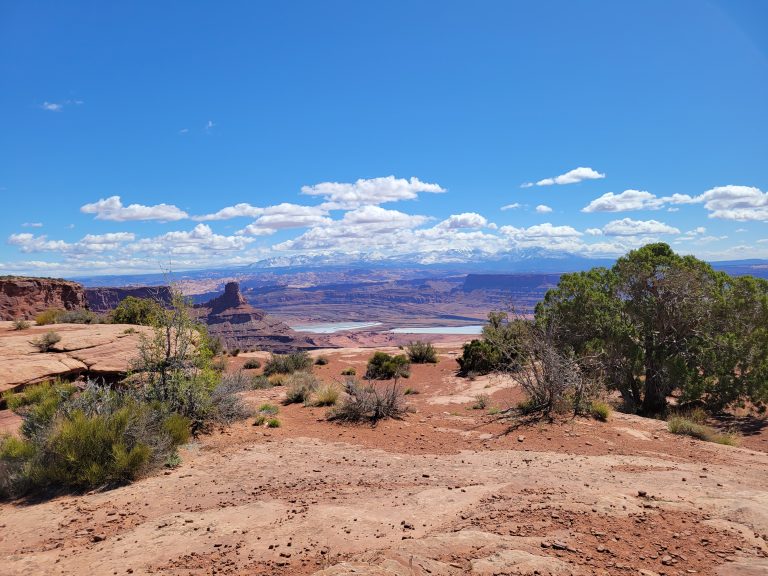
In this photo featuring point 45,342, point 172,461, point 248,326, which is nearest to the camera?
point 172,461

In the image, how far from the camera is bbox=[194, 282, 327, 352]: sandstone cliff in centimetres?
7994

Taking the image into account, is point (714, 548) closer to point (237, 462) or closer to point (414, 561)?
point (414, 561)

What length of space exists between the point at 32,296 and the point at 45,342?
2388cm

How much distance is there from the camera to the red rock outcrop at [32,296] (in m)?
30.2

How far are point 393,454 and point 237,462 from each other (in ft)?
9.16

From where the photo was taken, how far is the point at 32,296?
31734 mm

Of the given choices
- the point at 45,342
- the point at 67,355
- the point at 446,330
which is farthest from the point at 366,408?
the point at 446,330

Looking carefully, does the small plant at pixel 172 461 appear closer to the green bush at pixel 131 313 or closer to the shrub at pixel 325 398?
the shrub at pixel 325 398

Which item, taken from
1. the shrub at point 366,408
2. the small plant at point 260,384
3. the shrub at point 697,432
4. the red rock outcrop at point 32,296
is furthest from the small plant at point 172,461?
the red rock outcrop at point 32,296

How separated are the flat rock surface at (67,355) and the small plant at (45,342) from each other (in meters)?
0.11

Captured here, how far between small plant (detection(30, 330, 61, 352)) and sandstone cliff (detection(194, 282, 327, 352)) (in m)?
56.3

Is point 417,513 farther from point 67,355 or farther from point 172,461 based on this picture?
point 67,355

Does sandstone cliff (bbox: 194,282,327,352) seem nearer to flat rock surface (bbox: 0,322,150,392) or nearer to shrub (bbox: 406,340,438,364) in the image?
Result: shrub (bbox: 406,340,438,364)

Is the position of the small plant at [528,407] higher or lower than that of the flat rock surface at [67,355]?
lower
